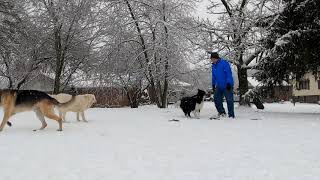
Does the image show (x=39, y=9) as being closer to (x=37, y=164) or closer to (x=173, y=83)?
(x=173, y=83)

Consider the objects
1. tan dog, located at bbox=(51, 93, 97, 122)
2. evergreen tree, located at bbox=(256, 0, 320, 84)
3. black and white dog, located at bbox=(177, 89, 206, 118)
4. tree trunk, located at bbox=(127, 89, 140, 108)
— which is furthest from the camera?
tree trunk, located at bbox=(127, 89, 140, 108)

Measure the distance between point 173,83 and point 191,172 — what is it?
3178 centimetres

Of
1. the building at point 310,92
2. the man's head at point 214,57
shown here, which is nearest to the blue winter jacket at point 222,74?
the man's head at point 214,57

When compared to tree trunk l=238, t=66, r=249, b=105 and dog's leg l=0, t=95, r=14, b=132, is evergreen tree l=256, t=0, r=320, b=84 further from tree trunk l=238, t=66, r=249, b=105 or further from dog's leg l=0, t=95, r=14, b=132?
dog's leg l=0, t=95, r=14, b=132

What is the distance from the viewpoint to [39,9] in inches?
1227

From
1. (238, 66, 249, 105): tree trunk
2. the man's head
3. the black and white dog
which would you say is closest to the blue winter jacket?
the man's head

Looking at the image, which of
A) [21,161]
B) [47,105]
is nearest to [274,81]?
[47,105]

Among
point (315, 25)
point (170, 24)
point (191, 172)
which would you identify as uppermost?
point (170, 24)

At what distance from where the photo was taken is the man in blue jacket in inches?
538

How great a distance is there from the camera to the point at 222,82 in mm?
13805

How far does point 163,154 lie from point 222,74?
25.5ft

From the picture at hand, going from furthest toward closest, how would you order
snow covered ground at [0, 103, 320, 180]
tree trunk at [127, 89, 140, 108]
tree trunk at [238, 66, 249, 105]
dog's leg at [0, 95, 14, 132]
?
tree trunk at [127, 89, 140, 108], tree trunk at [238, 66, 249, 105], dog's leg at [0, 95, 14, 132], snow covered ground at [0, 103, 320, 180]

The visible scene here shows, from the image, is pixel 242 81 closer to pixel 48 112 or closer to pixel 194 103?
pixel 194 103

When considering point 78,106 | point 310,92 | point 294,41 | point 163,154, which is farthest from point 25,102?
point 310,92
